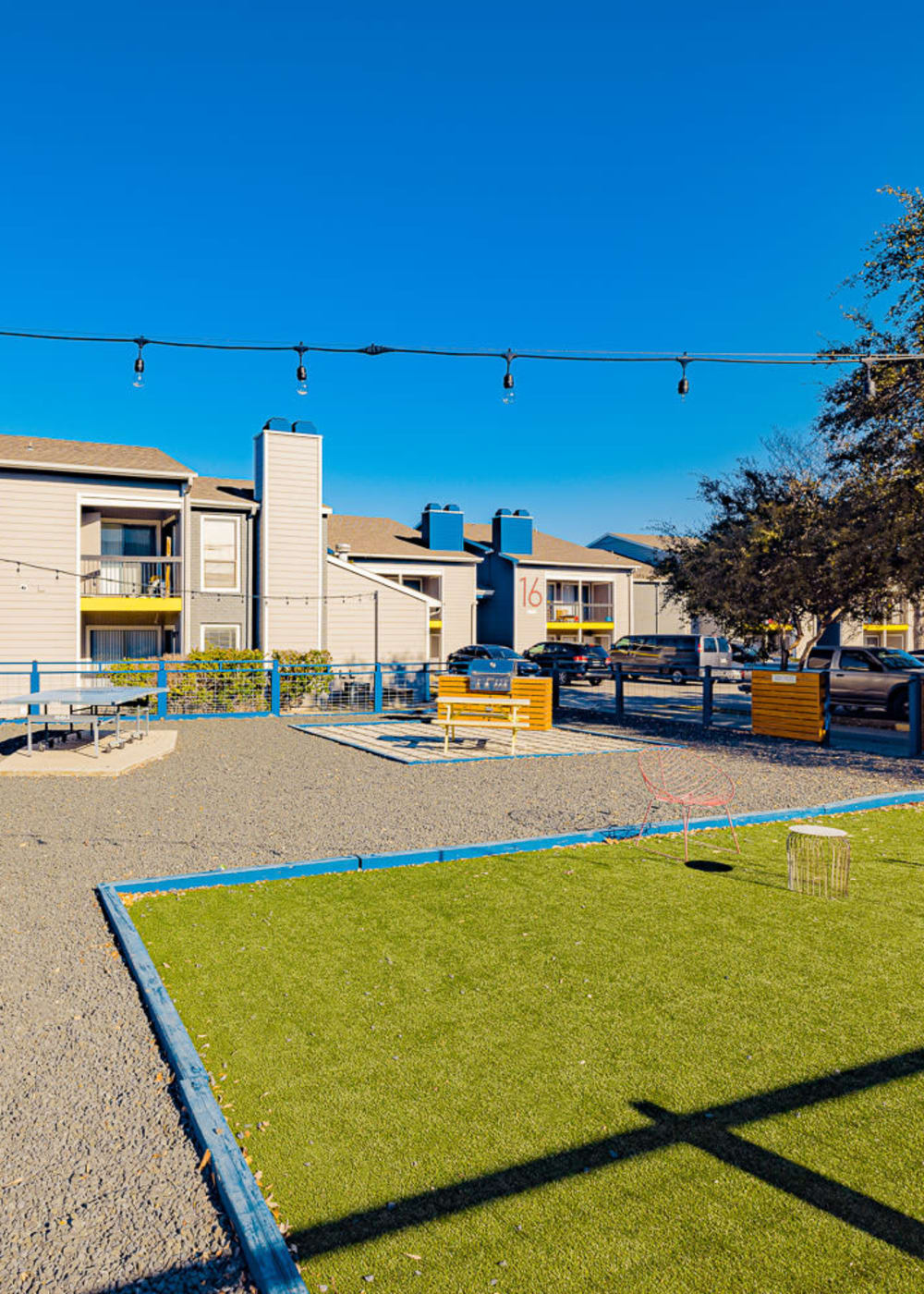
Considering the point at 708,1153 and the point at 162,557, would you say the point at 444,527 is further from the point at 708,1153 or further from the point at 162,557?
the point at 708,1153

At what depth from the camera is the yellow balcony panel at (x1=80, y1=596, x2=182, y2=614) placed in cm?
2452

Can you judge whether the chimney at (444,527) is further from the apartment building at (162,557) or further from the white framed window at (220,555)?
the white framed window at (220,555)

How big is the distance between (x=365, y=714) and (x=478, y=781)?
1014 cm

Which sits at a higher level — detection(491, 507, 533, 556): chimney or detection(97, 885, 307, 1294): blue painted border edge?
detection(491, 507, 533, 556): chimney

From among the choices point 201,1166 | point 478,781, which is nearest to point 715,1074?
point 201,1166

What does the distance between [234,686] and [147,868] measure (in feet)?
47.4

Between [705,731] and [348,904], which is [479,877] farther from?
[705,731]

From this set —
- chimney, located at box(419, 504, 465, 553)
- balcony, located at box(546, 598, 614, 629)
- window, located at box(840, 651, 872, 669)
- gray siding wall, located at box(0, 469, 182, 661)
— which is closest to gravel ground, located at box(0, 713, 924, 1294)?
window, located at box(840, 651, 872, 669)

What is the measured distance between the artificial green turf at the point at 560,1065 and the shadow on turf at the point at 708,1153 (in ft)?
0.05

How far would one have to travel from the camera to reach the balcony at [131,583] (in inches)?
966

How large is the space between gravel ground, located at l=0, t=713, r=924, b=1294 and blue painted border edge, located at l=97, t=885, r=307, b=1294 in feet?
0.23

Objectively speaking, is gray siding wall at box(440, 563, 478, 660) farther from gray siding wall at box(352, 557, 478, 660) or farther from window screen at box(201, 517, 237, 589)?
window screen at box(201, 517, 237, 589)

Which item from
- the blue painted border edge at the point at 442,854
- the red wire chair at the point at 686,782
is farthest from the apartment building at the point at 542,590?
the blue painted border edge at the point at 442,854

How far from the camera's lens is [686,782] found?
36.3 ft
